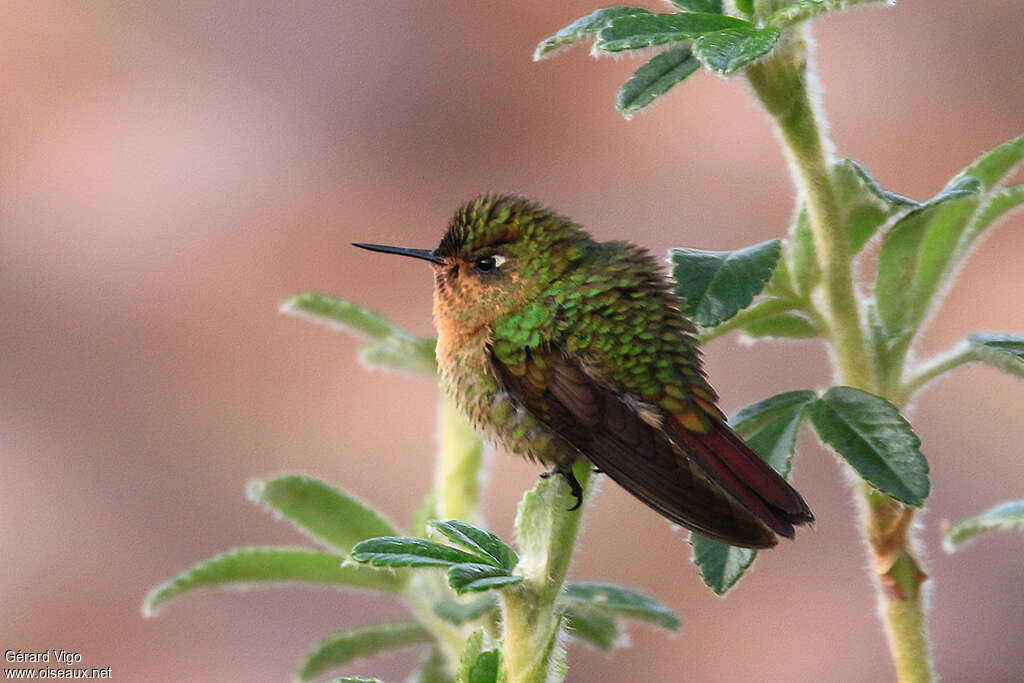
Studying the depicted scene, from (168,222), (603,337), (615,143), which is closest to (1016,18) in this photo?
(615,143)

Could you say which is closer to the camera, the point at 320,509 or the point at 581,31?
the point at 581,31

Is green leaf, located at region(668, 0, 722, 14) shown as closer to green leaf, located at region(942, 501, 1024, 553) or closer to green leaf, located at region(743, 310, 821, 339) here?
green leaf, located at region(743, 310, 821, 339)

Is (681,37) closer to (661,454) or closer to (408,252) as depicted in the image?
(661,454)

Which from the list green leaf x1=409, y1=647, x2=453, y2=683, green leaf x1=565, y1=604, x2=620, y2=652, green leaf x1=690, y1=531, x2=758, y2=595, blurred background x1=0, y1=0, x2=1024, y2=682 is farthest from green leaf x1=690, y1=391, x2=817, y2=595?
blurred background x1=0, y1=0, x2=1024, y2=682

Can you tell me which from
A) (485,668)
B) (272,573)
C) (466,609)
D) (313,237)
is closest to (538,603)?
(485,668)

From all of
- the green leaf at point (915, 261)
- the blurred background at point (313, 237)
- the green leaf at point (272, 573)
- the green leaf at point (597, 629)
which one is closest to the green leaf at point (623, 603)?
the green leaf at point (597, 629)
